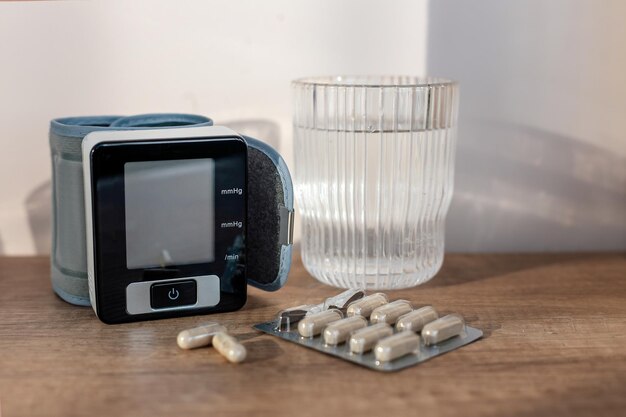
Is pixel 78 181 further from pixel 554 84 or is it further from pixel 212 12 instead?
pixel 554 84

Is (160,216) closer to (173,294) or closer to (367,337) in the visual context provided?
(173,294)

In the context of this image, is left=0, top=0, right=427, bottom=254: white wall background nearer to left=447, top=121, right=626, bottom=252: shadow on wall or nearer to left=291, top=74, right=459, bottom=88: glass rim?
left=291, top=74, right=459, bottom=88: glass rim

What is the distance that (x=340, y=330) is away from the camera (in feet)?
2.56

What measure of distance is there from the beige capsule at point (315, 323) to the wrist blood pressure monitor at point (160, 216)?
0.10m

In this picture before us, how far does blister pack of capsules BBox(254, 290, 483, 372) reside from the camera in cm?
75

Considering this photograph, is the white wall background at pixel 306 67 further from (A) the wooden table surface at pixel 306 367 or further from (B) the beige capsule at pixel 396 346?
(B) the beige capsule at pixel 396 346

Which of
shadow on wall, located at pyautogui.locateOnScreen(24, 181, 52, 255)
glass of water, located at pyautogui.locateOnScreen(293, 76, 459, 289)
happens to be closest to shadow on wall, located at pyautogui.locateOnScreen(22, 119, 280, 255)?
shadow on wall, located at pyautogui.locateOnScreen(24, 181, 52, 255)

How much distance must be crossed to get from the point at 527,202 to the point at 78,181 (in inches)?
23.9

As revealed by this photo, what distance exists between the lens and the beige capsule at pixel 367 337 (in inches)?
29.7

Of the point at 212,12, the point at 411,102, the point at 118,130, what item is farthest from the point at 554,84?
the point at 118,130

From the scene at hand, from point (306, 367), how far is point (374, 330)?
0.25 feet

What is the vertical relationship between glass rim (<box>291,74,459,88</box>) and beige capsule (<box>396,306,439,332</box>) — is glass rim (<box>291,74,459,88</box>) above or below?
above

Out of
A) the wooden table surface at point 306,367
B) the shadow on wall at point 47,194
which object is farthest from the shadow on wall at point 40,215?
the wooden table surface at point 306,367

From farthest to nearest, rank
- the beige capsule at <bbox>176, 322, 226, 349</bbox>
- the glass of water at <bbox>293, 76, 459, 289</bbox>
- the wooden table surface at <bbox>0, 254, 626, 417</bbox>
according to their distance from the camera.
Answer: the glass of water at <bbox>293, 76, 459, 289</bbox> < the beige capsule at <bbox>176, 322, 226, 349</bbox> < the wooden table surface at <bbox>0, 254, 626, 417</bbox>
